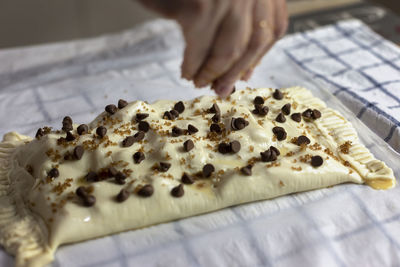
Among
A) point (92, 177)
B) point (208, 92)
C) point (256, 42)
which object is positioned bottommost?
point (208, 92)

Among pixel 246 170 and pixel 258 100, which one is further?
pixel 258 100

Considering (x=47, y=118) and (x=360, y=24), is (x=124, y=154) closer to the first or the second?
(x=47, y=118)

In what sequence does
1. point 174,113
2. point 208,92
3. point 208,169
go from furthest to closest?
point 208,92 → point 174,113 → point 208,169

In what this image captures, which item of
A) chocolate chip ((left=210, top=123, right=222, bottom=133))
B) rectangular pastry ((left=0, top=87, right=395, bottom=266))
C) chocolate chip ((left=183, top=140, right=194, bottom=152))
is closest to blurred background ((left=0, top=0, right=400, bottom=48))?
rectangular pastry ((left=0, top=87, right=395, bottom=266))

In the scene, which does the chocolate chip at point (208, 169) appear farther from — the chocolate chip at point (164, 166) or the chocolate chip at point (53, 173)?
the chocolate chip at point (53, 173)

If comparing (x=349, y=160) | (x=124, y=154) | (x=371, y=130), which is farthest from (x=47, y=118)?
(x=371, y=130)

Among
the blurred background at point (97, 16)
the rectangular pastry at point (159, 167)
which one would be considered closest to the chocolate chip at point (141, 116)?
the rectangular pastry at point (159, 167)

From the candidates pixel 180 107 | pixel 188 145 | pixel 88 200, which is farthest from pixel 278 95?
pixel 88 200

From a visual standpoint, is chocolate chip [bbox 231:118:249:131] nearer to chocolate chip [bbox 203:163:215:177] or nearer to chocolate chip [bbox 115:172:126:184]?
chocolate chip [bbox 203:163:215:177]

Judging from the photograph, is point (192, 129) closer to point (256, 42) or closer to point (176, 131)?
point (176, 131)
